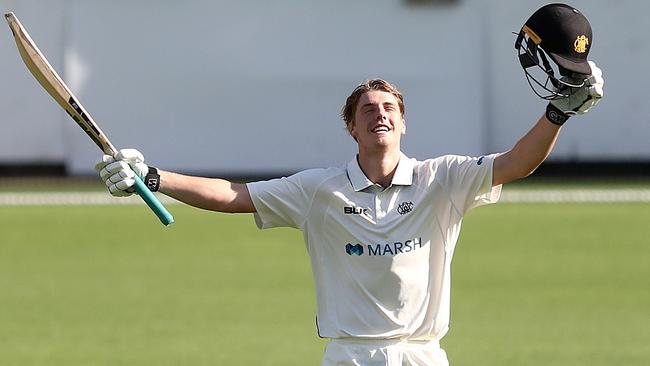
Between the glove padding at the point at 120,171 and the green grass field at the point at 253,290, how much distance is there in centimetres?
348

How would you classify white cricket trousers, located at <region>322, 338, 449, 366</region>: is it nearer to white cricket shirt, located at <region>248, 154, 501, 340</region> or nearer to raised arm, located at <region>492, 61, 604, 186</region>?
white cricket shirt, located at <region>248, 154, 501, 340</region>

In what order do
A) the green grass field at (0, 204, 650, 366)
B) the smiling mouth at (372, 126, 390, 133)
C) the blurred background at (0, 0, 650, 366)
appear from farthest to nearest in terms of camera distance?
the blurred background at (0, 0, 650, 366), the green grass field at (0, 204, 650, 366), the smiling mouth at (372, 126, 390, 133)

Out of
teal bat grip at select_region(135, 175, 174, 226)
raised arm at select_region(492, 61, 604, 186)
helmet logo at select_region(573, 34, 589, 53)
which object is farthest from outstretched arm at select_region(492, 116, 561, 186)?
teal bat grip at select_region(135, 175, 174, 226)

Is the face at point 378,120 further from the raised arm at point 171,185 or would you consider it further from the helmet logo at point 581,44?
the helmet logo at point 581,44

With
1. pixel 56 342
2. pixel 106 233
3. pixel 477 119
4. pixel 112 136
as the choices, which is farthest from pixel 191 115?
pixel 56 342

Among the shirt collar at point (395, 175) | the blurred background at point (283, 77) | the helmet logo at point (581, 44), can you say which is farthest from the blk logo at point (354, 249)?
the blurred background at point (283, 77)

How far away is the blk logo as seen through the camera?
5.86 metres

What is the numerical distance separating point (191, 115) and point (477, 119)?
3.80 m

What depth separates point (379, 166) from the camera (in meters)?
5.92

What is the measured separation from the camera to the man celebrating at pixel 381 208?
5766 mm

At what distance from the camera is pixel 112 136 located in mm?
19297

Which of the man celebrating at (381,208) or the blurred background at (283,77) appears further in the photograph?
the blurred background at (283,77)

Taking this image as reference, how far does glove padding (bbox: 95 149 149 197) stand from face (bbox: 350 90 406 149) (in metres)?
0.88

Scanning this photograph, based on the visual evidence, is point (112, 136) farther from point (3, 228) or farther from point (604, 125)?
point (604, 125)
